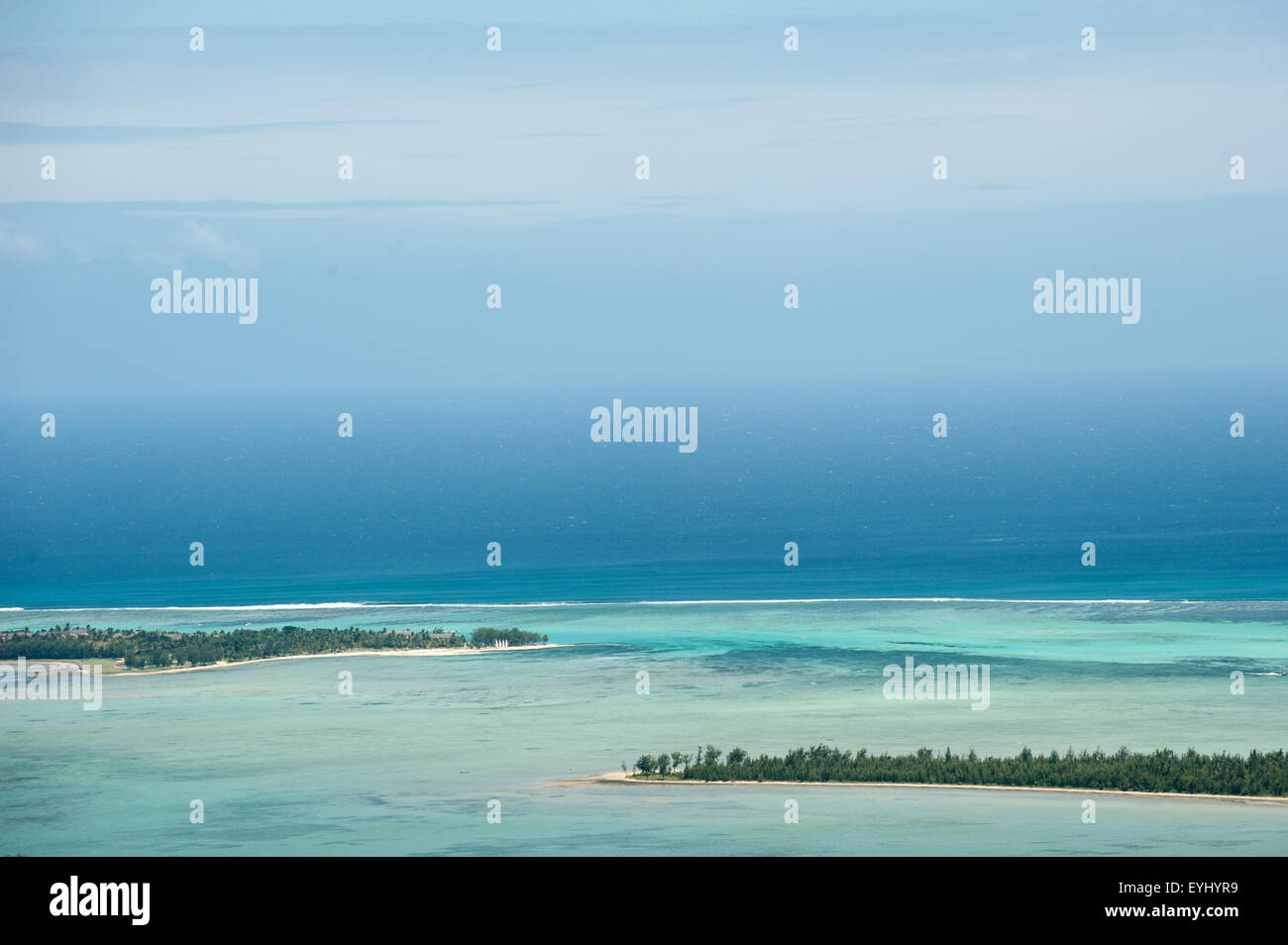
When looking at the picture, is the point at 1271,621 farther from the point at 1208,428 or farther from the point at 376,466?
the point at 1208,428

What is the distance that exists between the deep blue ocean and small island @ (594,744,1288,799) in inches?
1349

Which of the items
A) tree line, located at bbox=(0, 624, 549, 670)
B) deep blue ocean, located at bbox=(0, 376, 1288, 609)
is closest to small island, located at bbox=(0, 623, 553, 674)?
tree line, located at bbox=(0, 624, 549, 670)

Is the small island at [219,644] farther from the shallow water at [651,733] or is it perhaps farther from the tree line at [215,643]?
the shallow water at [651,733]

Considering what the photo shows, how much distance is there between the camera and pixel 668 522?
111 meters

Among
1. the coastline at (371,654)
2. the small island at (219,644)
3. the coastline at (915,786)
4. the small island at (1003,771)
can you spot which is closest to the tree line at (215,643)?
the small island at (219,644)

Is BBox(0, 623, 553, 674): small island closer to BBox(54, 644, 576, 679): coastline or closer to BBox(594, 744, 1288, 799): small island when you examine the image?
BBox(54, 644, 576, 679): coastline

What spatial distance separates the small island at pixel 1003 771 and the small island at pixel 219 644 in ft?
54.5

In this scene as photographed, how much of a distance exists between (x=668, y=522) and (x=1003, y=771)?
8166 cm

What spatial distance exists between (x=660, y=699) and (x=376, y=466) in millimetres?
133536

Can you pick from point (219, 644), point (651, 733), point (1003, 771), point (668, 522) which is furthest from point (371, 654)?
point (668, 522)

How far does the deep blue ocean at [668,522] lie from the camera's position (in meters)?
73.5

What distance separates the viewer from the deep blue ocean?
73.5 m

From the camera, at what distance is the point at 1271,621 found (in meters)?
47.9
